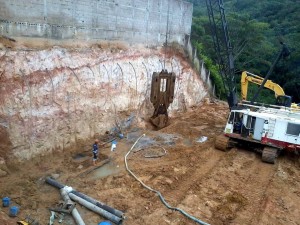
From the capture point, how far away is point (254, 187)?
1105cm

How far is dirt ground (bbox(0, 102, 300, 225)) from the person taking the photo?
9.07 meters

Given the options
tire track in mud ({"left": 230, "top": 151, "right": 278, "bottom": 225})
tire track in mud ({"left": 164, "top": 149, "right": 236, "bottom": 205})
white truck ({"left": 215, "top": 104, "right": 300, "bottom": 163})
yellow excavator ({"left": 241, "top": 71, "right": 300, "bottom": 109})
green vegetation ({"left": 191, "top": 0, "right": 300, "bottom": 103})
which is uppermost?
green vegetation ({"left": 191, "top": 0, "right": 300, "bottom": 103})

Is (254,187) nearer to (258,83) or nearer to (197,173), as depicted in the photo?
(197,173)

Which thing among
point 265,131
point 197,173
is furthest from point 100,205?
point 265,131

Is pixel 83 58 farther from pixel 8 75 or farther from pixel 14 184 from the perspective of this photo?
pixel 14 184

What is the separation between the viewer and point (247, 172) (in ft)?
40.3

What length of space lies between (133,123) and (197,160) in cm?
459

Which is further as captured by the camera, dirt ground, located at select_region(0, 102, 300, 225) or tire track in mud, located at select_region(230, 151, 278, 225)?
tire track in mud, located at select_region(230, 151, 278, 225)

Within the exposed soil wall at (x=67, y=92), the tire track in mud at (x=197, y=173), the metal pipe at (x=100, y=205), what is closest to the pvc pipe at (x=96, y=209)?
the metal pipe at (x=100, y=205)

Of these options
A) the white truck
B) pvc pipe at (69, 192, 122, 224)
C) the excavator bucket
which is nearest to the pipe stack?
pvc pipe at (69, 192, 122, 224)

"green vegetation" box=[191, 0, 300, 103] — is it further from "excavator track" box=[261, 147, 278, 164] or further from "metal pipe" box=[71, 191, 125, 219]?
"metal pipe" box=[71, 191, 125, 219]

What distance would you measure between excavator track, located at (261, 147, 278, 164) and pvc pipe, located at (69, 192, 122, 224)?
7.42 meters

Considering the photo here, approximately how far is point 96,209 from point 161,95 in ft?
32.7

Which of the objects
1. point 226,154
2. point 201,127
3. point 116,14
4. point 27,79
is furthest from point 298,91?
point 27,79
